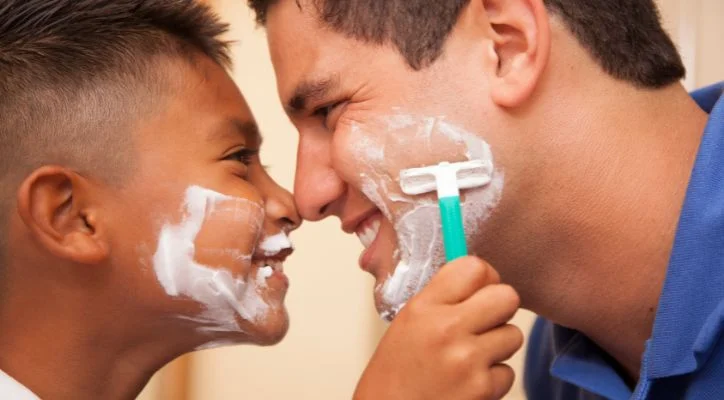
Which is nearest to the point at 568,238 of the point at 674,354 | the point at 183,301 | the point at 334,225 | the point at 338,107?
the point at 674,354

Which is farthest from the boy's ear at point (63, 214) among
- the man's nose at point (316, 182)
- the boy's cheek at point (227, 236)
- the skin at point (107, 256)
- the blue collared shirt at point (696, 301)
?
the blue collared shirt at point (696, 301)

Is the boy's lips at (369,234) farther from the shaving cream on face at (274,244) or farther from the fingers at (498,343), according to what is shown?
the fingers at (498,343)

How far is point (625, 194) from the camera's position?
2.57 feet

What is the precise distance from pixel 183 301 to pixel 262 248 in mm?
107

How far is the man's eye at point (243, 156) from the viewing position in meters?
0.90

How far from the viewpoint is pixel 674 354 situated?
73cm

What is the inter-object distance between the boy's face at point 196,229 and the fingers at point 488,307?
0.92 feet

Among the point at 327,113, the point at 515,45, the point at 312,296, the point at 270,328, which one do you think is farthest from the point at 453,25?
the point at 312,296

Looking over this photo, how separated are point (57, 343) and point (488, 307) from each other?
0.47 meters

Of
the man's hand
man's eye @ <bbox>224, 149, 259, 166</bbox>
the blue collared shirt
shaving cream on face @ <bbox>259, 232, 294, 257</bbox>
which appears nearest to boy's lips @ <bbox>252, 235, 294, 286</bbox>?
shaving cream on face @ <bbox>259, 232, 294, 257</bbox>

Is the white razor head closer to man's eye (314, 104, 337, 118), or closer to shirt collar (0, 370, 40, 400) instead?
man's eye (314, 104, 337, 118)

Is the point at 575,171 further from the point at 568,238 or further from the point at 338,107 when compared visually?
the point at 338,107

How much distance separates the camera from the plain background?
137 centimetres

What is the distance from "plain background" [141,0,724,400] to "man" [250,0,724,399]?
57 cm
